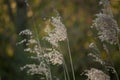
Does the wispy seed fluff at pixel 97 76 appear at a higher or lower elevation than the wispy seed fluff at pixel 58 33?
lower

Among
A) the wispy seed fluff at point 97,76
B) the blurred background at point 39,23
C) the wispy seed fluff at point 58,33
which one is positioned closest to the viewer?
the wispy seed fluff at point 97,76

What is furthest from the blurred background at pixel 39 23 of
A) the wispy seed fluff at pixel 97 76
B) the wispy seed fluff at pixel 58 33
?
the wispy seed fluff at pixel 97 76

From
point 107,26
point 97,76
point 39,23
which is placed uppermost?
point 39,23

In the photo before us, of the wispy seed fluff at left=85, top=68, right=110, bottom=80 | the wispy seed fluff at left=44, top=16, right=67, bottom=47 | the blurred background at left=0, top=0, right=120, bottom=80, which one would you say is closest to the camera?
the wispy seed fluff at left=85, top=68, right=110, bottom=80

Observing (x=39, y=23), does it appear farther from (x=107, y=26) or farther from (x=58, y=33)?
(x=107, y=26)

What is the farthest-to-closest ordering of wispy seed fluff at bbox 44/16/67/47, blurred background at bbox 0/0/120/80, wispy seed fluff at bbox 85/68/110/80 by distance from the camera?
blurred background at bbox 0/0/120/80
wispy seed fluff at bbox 44/16/67/47
wispy seed fluff at bbox 85/68/110/80

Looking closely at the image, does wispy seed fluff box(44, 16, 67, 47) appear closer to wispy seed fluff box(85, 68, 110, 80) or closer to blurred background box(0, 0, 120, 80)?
wispy seed fluff box(85, 68, 110, 80)

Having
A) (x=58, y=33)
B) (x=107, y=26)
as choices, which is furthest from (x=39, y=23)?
(x=107, y=26)

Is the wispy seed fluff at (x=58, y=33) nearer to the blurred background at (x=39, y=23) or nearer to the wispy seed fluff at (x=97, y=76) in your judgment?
the wispy seed fluff at (x=97, y=76)

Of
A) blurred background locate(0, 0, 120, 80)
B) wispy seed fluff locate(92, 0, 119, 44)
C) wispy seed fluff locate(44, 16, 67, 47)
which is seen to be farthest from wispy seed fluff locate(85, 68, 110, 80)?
blurred background locate(0, 0, 120, 80)
